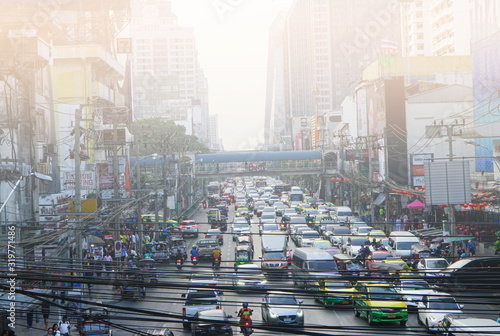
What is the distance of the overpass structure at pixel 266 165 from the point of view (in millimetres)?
71000

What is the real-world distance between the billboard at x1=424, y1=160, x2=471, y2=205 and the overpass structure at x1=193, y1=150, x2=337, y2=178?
40.7m

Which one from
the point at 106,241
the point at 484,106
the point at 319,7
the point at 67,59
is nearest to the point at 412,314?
the point at 106,241

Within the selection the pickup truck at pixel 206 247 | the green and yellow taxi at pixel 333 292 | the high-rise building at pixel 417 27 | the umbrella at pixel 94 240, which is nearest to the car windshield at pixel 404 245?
the pickup truck at pixel 206 247

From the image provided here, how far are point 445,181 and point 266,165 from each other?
50911mm

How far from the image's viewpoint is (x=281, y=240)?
30578 millimetres

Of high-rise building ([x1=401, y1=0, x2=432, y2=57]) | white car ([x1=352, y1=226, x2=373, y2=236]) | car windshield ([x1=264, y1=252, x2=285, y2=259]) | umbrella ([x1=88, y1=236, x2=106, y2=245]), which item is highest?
high-rise building ([x1=401, y1=0, x2=432, y2=57])

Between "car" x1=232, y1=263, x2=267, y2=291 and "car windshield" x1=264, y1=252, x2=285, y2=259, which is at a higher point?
"car" x1=232, y1=263, x2=267, y2=291

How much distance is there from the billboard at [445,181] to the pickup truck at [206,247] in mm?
11107

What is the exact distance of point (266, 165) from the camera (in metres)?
79.4

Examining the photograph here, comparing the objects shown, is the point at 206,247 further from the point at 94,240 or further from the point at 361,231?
the point at 361,231

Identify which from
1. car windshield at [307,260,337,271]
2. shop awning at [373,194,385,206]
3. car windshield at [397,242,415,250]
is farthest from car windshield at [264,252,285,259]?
shop awning at [373,194,385,206]

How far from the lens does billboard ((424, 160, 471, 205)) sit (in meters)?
29.0

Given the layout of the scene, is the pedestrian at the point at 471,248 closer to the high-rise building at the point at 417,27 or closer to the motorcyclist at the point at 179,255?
the motorcyclist at the point at 179,255

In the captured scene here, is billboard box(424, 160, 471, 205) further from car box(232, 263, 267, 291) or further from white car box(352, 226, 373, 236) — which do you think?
car box(232, 263, 267, 291)
